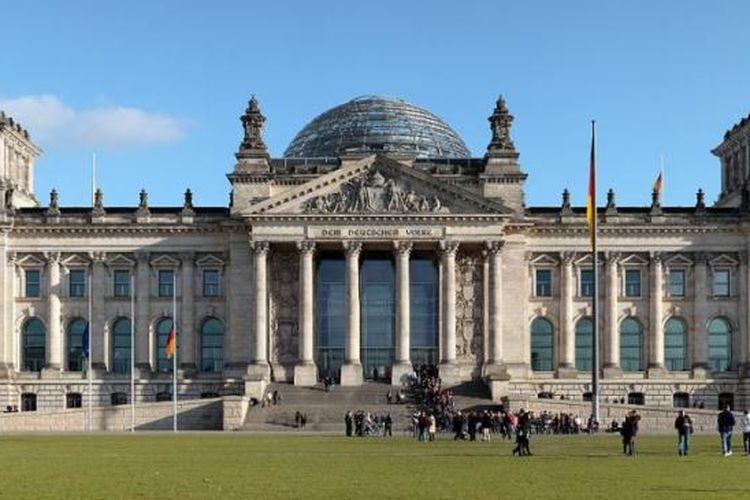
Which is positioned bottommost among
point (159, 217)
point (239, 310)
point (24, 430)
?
point (24, 430)

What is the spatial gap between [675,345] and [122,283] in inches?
1749

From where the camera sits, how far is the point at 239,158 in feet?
387

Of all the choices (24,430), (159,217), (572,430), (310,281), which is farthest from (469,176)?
(24,430)

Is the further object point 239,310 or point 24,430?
point 239,310

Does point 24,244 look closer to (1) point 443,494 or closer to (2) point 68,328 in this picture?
(2) point 68,328

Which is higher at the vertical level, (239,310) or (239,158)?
(239,158)

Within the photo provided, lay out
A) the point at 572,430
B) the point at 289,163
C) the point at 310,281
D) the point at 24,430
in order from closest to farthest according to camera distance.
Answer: the point at 572,430
the point at 24,430
the point at 310,281
the point at 289,163

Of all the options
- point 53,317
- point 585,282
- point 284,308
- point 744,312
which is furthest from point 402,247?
point 53,317

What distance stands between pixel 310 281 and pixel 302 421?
18.4 meters

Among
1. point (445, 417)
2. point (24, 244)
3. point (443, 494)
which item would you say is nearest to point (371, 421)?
point (445, 417)

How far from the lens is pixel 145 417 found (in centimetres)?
10325

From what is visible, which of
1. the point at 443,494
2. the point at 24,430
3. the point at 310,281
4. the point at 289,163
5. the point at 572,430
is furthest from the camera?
the point at 289,163

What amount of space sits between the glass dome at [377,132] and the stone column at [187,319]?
17.6 m

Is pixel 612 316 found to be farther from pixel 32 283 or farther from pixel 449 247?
pixel 32 283
